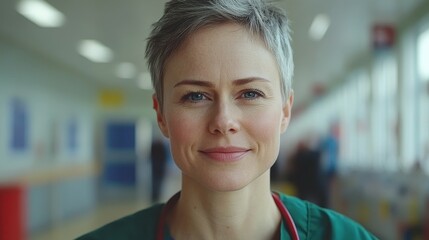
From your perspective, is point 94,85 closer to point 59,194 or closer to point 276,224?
point 59,194

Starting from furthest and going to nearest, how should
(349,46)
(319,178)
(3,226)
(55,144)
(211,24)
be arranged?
1. (349,46)
2. (55,144)
3. (319,178)
4. (3,226)
5. (211,24)

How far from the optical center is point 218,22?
96 centimetres

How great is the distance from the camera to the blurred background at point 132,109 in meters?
5.80

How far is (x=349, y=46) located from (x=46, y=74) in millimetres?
5937

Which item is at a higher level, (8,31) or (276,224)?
(8,31)

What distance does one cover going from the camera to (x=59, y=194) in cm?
887

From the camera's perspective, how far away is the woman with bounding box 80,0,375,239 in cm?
94

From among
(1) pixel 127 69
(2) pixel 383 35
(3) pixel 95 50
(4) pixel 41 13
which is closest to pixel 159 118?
(1) pixel 127 69

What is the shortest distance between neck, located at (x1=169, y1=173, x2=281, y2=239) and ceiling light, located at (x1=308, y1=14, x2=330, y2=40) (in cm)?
657

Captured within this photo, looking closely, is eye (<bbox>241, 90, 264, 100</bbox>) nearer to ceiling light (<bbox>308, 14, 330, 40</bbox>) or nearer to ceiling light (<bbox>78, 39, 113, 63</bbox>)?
ceiling light (<bbox>308, 14, 330, 40</bbox>)

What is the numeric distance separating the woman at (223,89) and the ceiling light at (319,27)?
660cm

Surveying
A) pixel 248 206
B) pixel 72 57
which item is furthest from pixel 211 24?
pixel 72 57

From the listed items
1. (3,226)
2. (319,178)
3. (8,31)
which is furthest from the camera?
(319,178)

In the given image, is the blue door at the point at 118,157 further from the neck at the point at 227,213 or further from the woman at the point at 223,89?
the woman at the point at 223,89
